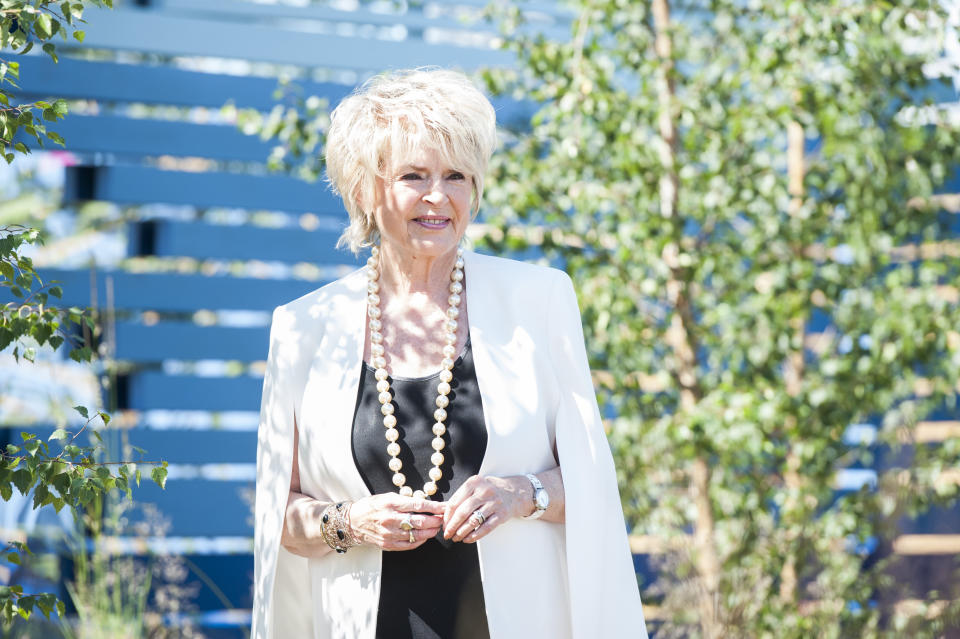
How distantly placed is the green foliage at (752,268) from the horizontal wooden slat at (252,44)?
44.2 inches

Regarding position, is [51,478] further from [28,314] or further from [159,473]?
[28,314]

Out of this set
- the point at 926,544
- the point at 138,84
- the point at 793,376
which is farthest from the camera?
the point at 926,544

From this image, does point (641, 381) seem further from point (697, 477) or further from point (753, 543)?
point (753, 543)

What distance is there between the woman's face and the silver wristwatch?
0.44 meters

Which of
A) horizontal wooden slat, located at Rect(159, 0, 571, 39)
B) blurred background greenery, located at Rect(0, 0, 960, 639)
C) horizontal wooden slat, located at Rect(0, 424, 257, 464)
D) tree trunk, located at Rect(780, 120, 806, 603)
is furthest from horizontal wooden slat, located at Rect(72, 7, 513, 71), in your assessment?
horizontal wooden slat, located at Rect(0, 424, 257, 464)

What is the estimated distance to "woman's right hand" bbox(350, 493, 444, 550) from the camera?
174 centimetres

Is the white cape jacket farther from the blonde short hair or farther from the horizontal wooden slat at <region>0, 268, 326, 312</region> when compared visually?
the horizontal wooden slat at <region>0, 268, 326, 312</region>

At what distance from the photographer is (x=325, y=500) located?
193 centimetres

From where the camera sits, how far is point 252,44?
4.48 meters

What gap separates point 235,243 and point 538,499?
9.81ft

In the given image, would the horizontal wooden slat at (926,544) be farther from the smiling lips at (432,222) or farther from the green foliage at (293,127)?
the smiling lips at (432,222)

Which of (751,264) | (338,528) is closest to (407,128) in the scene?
(338,528)

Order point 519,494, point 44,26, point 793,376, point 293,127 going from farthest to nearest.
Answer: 1. point 793,376
2. point 293,127
3. point 519,494
4. point 44,26

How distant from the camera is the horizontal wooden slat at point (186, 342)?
4312mm
